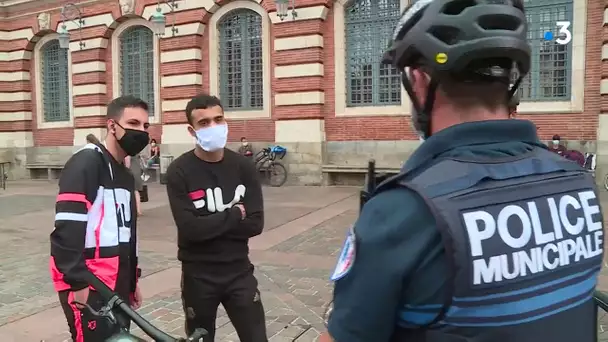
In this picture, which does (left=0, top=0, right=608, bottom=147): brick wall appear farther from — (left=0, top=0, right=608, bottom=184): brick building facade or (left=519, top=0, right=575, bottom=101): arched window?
(left=519, top=0, right=575, bottom=101): arched window

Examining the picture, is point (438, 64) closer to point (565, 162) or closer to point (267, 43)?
A: point (565, 162)

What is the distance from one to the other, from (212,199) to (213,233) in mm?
244

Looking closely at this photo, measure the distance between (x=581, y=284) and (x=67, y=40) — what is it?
69.1 feet

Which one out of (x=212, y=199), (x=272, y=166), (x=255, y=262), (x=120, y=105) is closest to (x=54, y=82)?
(x=272, y=166)

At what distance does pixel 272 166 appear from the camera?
1659cm

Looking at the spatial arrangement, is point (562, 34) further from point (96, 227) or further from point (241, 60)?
point (96, 227)

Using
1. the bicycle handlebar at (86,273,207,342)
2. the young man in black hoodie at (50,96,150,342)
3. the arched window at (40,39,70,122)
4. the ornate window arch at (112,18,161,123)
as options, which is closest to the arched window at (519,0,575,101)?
the ornate window arch at (112,18,161,123)

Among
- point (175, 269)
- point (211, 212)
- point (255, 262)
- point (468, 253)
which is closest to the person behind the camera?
point (468, 253)

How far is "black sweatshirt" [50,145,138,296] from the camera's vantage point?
9.69 feet

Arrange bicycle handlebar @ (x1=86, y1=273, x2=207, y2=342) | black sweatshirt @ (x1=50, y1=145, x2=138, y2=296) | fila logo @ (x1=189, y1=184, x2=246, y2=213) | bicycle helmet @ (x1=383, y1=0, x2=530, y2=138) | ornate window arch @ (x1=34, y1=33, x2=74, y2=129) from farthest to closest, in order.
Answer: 1. ornate window arch @ (x1=34, y1=33, x2=74, y2=129)
2. fila logo @ (x1=189, y1=184, x2=246, y2=213)
3. black sweatshirt @ (x1=50, y1=145, x2=138, y2=296)
4. bicycle handlebar @ (x1=86, y1=273, x2=207, y2=342)
5. bicycle helmet @ (x1=383, y1=0, x2=530, y2=138)

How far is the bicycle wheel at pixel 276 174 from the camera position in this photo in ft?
54.3

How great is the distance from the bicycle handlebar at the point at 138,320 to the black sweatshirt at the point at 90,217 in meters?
0.19

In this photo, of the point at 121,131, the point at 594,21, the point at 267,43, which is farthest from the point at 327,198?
the point at 121,131

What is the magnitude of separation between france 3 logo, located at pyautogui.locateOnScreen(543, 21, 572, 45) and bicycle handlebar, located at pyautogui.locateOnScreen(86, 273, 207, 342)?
1402cm
